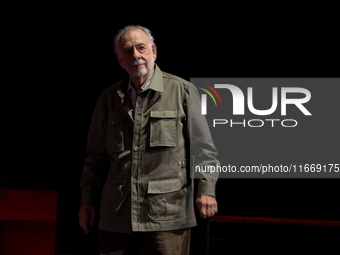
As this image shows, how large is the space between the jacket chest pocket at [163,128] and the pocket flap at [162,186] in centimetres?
17

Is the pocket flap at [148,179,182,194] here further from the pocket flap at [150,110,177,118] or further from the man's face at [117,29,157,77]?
the man's face at [117,29,157,77]

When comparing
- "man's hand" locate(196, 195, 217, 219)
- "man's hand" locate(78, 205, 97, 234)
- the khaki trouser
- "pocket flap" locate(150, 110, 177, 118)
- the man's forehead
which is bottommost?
the khaki trouser

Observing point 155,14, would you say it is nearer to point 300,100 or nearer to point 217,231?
point 300,100

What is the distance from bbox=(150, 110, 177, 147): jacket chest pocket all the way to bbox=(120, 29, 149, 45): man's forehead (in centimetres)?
38

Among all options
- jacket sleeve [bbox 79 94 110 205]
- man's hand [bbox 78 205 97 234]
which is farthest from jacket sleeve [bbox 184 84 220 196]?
man's hand [bbox 78 205 97 234]

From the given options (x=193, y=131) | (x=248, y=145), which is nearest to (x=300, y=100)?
(x=248, y=145)

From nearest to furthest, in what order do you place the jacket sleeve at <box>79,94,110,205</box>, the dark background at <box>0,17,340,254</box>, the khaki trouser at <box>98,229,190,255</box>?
1. the khaki trouser at <box>98,229,190,255</box>
2. the jacket sleeve at <box>79,94,110,205</box>
3. the dark background at <box>0,17,340,254</box>

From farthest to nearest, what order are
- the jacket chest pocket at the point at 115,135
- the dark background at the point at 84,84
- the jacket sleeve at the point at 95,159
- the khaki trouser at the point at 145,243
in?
the dark background at the point at 84,84
the jacket sleeve at the point at 95,159
the jacket chest pocket at the point at 115,135
the khaki trouser at the point at 145,243

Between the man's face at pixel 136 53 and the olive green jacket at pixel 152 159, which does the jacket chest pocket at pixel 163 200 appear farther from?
the man's face at pixel 136 53

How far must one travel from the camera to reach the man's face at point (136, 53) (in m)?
1.93

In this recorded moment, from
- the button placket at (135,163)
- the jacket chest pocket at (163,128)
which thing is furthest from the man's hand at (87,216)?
the jacket chest pocket at (163,128)

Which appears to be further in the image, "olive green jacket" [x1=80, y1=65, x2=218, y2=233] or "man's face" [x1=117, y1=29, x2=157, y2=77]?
"man's face" [x1=117, y1=29, x2=157, y2=77]

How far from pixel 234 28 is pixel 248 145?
0.80 m

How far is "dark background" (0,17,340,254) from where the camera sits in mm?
2664
